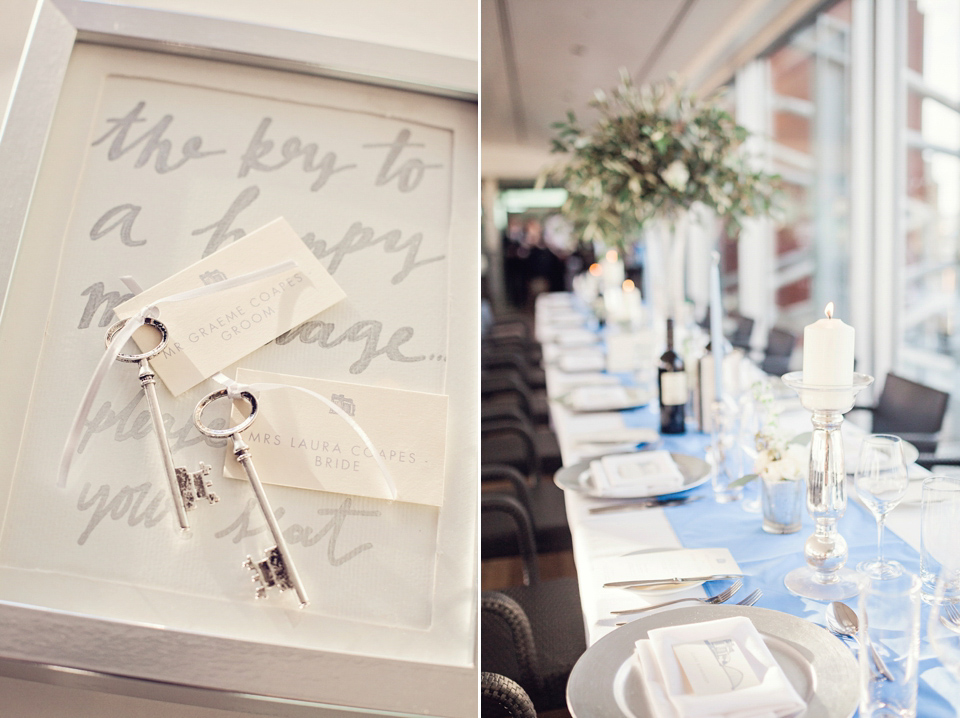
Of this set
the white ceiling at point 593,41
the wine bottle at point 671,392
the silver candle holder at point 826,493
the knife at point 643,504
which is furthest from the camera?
the white ceiling at point 593,41

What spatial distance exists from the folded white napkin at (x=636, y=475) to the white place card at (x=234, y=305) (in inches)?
39.3

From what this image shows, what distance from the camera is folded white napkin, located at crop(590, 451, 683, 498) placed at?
1.47m

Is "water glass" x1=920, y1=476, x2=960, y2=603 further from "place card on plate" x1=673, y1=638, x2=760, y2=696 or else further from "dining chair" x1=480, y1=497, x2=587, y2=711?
"dining chair" x1=480, y1=497, x2=587, y2=711

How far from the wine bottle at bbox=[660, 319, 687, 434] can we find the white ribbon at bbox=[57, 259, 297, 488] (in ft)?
5.15

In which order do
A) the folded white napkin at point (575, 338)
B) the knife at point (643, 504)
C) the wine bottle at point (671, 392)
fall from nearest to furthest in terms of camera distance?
1. the knife at point (643, 504)
2. the wine bottle at point (671, 392)
3. the folded white napkin at point (575, 338)

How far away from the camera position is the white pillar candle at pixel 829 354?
0.95 m

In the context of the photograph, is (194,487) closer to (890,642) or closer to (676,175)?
(890,642)

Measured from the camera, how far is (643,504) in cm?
144

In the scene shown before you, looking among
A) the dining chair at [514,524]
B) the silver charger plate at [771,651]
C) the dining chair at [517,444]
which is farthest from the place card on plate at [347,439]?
the dining chair at [517,444]

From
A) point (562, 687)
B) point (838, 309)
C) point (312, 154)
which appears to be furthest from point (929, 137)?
point (312, 154)

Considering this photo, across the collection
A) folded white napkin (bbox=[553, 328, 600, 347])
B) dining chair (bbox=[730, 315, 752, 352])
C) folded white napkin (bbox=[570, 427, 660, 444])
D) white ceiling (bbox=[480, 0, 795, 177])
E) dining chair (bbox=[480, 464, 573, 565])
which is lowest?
dining chair (bbox=[480, 464, 573, 565])

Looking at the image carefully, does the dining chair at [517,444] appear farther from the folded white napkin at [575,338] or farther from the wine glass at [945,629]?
the wine glass at [945,629]

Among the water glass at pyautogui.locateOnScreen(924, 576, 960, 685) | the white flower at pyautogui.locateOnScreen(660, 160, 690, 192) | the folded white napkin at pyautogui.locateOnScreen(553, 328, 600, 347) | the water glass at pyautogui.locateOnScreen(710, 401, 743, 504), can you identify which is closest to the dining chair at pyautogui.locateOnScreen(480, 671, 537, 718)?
the water glass at pyautogui.locateOnScreen(924, 576, 960, 685)

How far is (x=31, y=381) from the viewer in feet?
1.88
